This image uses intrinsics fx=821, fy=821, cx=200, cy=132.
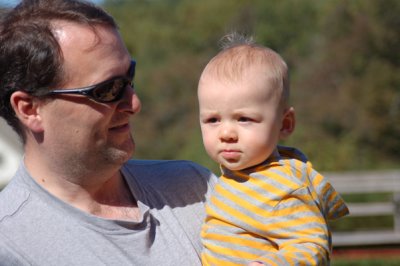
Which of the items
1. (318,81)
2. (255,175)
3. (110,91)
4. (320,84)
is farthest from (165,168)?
(318,81)

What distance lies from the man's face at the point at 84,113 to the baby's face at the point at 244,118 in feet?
1.25

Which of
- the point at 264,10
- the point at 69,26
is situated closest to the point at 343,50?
the point at 264,10

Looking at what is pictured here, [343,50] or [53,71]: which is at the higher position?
[53,71]

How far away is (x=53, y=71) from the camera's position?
2.98 meters

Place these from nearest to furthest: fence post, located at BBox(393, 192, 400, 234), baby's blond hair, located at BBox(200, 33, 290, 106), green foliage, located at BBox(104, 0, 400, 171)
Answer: baby's blond hair, located at BBox(200, 33, 290, 106) → fence post, located at BBox(393, 192, 400, 234) → green foliage, located at BBox(104, 0, 400, 171)

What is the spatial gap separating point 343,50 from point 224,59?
25.0 metres

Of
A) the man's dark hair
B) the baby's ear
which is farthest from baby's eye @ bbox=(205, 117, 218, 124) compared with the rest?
the man's dark hair

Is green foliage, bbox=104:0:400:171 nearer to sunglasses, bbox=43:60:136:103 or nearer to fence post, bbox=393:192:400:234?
fence post, bbox=393:192:400:234

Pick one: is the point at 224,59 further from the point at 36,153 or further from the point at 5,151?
the point at 5,151

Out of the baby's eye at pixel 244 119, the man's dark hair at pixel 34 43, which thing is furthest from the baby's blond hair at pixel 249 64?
the man's dark hair at pixel 34 43

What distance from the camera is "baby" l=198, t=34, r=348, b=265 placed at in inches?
105

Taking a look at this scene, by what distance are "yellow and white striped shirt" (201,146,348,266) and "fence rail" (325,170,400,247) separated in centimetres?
1121

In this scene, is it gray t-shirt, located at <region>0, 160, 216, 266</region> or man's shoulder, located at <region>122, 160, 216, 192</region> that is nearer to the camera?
gray t-shirt, located at <region>0, 160, 216, 266</region>

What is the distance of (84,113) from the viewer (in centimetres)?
299
